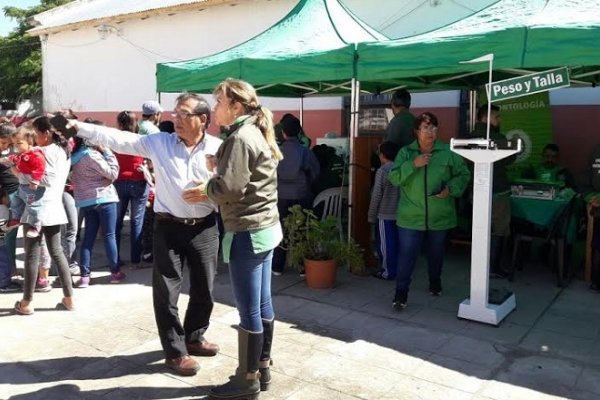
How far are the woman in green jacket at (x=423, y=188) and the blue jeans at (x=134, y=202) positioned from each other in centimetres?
274

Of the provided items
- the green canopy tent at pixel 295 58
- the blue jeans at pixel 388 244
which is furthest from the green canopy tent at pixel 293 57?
the blue jeans at pixel 388 244

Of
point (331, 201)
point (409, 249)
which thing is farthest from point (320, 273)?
point (331, 201)

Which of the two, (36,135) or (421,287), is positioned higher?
(36,135)

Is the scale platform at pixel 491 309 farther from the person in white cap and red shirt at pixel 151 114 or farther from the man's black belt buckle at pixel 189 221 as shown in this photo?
the person in white cap and red shirt at pixel 151 114

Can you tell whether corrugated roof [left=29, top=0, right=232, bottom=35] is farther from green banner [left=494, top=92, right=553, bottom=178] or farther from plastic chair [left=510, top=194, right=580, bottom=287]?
plastic chair [left=510, top=194, right=580, bottom=287]

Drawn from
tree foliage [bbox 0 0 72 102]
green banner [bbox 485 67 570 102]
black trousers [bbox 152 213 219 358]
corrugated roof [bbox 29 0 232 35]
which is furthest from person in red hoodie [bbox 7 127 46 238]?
tree foliage [bbox 0 0 72 102]

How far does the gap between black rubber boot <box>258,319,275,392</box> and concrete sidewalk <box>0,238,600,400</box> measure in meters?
0.06

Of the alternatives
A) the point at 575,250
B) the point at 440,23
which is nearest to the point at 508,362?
the point at 575,250

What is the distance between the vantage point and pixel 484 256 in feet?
14.0

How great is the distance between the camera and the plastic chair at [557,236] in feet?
17.7

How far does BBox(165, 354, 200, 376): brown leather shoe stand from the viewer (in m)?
3.43

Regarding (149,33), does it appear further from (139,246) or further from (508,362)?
(508,362)

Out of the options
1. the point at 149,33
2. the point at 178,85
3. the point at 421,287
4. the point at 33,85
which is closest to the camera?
the point at 421,287

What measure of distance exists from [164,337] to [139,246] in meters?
2.79
